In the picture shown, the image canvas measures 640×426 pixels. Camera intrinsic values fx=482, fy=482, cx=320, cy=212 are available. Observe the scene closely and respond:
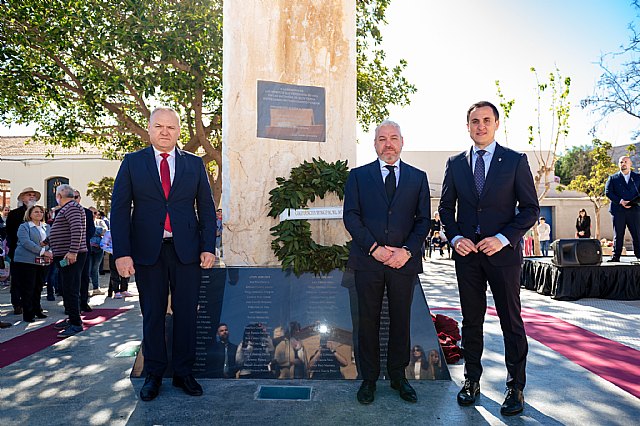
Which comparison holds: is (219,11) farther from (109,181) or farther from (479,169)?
(109,181)

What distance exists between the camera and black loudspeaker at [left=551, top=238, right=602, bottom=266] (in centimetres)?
826

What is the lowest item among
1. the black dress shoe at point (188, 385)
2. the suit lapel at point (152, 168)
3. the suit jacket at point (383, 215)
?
the black dress shoe at point (188, 385)

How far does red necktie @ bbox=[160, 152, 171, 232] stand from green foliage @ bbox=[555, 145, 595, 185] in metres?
47.9

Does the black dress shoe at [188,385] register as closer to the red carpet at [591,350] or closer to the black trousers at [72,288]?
the black trousers at [72,288]

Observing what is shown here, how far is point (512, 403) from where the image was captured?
312 centimetres

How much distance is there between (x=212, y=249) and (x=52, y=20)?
10096 millimetres

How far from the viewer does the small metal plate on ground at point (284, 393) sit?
11.0 feet

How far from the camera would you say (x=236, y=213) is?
459cm

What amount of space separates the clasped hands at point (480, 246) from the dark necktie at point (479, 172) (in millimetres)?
360

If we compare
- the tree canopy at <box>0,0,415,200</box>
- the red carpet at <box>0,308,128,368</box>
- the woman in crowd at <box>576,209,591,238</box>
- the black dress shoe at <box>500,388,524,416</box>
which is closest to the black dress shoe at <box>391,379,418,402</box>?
the black dress shoe at <box>500,388,524,416</box>

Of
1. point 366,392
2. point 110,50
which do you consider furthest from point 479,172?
point 110,50

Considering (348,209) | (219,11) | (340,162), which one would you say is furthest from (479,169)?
(219,11)

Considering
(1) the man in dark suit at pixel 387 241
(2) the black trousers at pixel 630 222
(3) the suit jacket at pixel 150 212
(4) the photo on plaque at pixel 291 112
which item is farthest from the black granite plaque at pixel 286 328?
(2) the black trousers at pixel 630 222

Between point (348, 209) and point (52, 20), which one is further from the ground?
point (52, 20)
